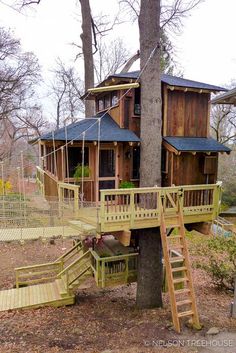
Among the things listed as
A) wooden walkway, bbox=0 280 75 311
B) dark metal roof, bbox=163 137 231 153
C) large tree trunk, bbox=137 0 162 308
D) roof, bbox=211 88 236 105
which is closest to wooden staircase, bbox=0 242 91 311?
wooden walkway, bbox=0 280 75 311

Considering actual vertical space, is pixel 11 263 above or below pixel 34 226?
below

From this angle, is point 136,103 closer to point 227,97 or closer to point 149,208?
point 227,97

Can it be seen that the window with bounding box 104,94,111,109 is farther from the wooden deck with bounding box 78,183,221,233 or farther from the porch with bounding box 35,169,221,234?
the porch with bounding box 35,169,221,234

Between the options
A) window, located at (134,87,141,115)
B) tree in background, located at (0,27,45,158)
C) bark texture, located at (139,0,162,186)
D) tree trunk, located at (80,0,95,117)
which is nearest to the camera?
bark texture, located at (139,0,162,186)

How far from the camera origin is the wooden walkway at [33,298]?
7391 millimetres

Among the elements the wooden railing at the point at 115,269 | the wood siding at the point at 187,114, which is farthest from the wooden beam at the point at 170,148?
the wooden railing at the point at 115,269

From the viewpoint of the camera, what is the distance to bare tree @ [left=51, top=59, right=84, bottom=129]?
68.2 ft

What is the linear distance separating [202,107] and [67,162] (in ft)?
12.5

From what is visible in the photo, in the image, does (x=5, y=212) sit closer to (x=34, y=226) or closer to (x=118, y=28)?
(x=34, y=226)

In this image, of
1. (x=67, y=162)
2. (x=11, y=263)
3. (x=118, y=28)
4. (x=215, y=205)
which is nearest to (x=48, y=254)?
(x=11, y=263)

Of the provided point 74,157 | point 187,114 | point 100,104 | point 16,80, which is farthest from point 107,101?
point 16,80

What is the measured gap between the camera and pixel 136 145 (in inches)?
271

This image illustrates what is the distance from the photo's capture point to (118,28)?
13.6m

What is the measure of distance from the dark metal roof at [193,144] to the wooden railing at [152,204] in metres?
0.97
